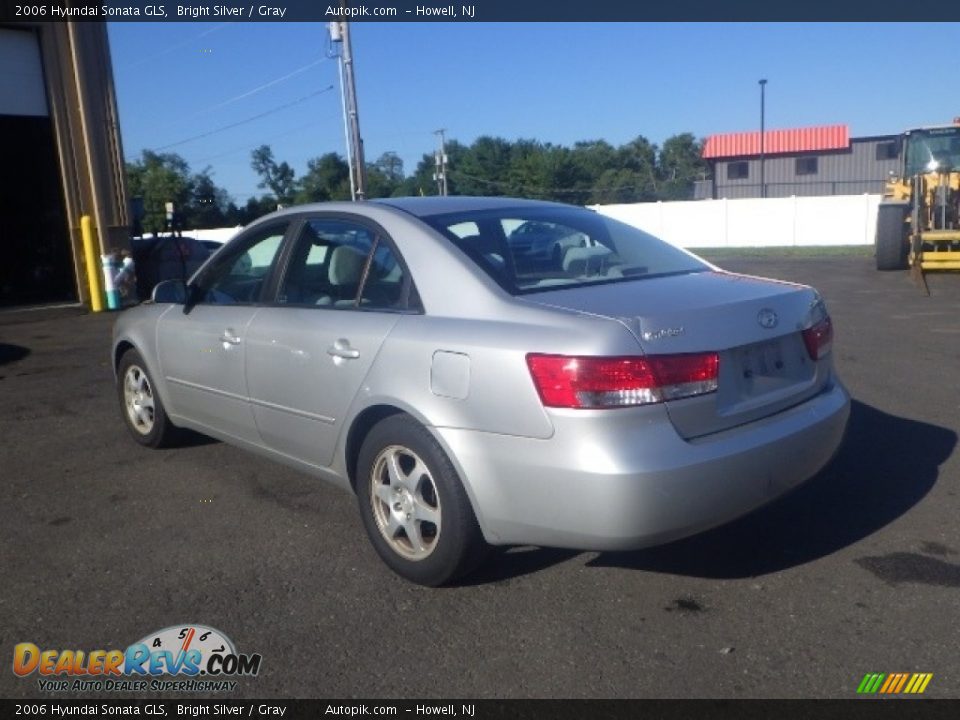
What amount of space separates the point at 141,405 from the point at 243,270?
1506mm

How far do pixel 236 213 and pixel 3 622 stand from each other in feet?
169

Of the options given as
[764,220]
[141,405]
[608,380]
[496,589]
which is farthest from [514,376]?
[764,220]

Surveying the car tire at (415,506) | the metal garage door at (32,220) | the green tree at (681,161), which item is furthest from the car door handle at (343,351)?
the green tree at (681,161)

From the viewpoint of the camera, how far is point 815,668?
9.61 ft

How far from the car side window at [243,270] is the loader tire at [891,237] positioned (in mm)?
14841

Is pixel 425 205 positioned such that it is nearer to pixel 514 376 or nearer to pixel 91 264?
pixel 514 376

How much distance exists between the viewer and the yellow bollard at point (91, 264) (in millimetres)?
15109

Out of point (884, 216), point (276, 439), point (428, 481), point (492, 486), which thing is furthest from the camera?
point (884, 216)

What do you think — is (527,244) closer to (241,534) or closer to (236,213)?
(241,534)

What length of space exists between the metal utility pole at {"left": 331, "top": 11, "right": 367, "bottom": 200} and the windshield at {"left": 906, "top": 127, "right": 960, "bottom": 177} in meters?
12.8

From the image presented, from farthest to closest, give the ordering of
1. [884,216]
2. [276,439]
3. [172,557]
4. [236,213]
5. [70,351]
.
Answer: [236,213]
[884,216]
[70,351]
[276,439]
[172,557]

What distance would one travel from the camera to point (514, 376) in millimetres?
3184
